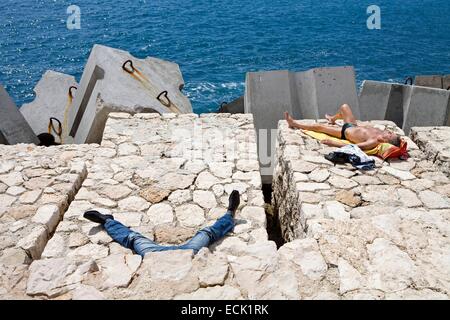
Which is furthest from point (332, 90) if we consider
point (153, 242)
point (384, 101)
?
point (153, 242)

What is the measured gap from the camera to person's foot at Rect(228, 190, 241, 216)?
17.1 feet

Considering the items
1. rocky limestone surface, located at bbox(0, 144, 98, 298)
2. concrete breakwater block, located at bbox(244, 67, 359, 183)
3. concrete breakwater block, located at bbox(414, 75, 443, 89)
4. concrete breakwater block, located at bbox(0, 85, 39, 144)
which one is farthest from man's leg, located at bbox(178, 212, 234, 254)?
concrete breakwater block, located at bbox(414, 75, 443, 89)

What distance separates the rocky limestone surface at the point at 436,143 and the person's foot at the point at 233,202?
11.1 feet

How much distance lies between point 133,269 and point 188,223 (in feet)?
5.05

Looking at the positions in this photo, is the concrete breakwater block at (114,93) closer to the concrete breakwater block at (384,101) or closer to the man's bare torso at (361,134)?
the man's bare torso at (361,134)

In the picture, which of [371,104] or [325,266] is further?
[371,104]

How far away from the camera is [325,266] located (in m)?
3.88

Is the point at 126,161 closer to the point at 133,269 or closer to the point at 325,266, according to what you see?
the point at 133,269

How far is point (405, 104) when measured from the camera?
11.4 m

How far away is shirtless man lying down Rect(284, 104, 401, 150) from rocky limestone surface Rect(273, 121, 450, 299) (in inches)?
9.1

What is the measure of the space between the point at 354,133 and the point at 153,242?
13.1ft

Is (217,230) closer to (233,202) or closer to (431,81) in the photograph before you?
(233,202)

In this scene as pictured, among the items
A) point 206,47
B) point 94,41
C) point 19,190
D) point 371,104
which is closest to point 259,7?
point 206,47
